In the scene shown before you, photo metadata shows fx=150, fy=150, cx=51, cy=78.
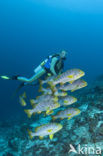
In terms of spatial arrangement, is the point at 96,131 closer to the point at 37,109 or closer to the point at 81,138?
the point at 81,138

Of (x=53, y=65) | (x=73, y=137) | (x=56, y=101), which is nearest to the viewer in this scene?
(x=56, y=101)

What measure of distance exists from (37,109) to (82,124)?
71.3 inches

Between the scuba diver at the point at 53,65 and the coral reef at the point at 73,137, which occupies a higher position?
the scuba diver at the point at 53,65

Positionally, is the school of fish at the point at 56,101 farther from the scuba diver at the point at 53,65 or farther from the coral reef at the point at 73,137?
the scuba diver at the point at 53,65

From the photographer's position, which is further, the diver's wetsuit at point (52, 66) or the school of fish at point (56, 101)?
the diver's wetsuit at point (52, 66)

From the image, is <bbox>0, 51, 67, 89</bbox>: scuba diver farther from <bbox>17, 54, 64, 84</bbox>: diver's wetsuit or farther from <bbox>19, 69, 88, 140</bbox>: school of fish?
<bbox>19, 69, 88, 140</bbox>: school of fish

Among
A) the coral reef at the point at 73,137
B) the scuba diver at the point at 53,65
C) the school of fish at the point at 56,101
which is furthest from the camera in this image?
the scuba diver at the point at 53,65

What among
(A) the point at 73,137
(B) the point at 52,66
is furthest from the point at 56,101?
(B) the point at 52,66

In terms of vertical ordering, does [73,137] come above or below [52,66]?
below

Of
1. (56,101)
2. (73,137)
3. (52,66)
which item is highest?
(52,66)

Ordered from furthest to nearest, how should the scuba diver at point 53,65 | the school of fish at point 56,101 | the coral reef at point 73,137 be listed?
the scuba diver at point 53,65
the coral reef at point 73,137
the school of fish at point 56,101

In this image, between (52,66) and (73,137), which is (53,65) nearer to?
(52,66)

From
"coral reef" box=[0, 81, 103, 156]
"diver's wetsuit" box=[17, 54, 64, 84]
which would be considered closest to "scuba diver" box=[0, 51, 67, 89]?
"diver's wetsuit" box=[17, 54, 64, 84]

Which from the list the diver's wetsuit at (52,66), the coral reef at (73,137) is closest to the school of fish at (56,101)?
the coral reef at (73,137)
